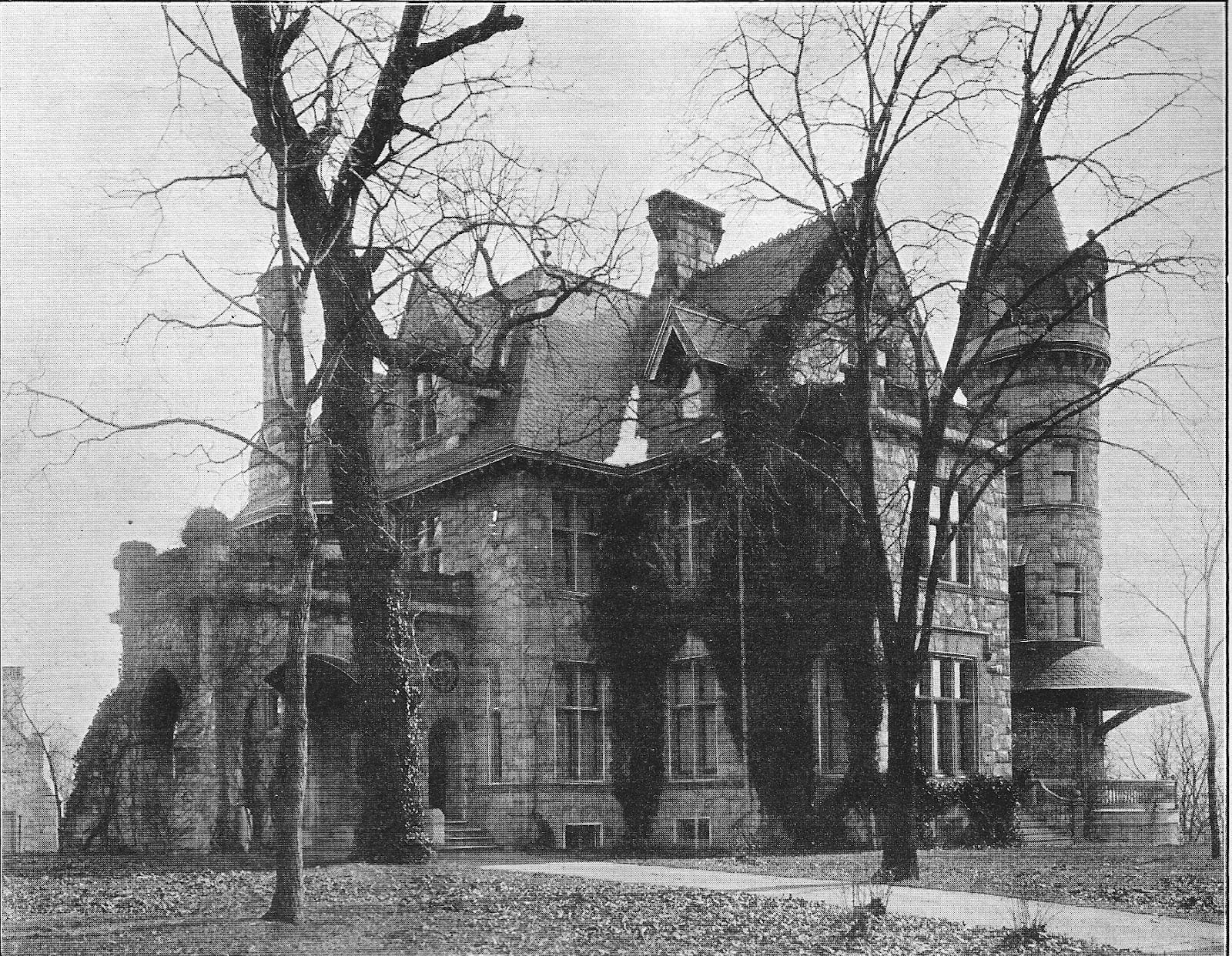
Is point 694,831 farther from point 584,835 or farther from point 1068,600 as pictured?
point 1068,600

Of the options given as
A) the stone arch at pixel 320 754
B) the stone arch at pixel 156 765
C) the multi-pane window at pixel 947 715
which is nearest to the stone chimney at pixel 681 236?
the stone arch at pixel 320 754

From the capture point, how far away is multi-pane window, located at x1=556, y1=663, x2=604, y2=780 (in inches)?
601

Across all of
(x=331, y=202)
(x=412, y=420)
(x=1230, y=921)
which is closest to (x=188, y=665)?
(x=412, y=420)

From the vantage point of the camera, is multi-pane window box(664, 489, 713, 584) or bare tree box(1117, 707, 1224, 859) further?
multi-pane window box(664, 489, 713, 584)

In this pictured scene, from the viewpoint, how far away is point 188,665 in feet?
43.0

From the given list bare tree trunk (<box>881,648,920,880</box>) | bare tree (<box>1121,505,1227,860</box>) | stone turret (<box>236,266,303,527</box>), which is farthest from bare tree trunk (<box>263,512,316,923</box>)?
bare tree (<box>1121,505,1227,860</box>)

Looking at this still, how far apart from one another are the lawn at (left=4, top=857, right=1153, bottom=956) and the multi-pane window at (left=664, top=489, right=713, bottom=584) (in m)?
5.16

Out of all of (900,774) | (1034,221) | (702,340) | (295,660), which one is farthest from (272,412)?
(1034,221)

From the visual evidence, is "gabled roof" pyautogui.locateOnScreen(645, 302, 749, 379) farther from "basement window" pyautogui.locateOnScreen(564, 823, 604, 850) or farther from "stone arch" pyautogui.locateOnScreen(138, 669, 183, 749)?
"stone arch" pyautogui.locateOnScreen(138, 669, 183, 749)

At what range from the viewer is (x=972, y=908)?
447 inches

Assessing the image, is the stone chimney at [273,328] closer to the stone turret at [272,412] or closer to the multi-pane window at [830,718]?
the stone turret at [272,412]

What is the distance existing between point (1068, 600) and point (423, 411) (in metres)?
8.12

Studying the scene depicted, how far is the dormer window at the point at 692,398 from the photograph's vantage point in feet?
51.7

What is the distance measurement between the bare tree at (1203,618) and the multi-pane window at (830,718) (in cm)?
419
